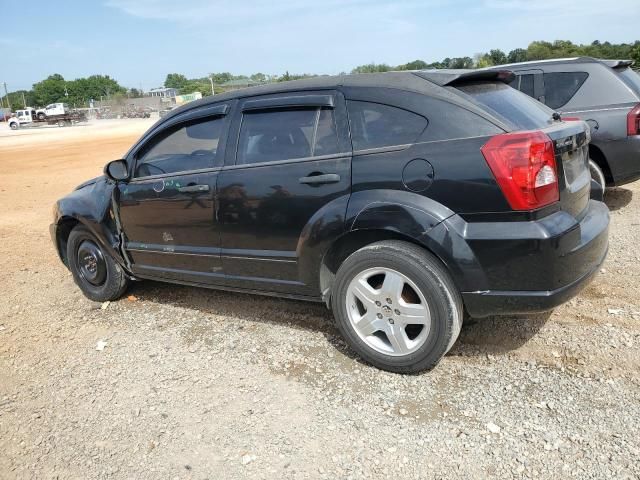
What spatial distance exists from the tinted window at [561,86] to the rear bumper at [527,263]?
4218 mm

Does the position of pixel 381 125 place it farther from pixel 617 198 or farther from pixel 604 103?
pixel 617 198

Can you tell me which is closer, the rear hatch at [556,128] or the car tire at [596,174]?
the rear hatch at [556,128]

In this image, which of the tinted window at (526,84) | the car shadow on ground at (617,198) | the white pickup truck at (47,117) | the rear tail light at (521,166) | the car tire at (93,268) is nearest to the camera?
the rear tail light at (521,166)

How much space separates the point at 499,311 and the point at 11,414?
2.94 meters

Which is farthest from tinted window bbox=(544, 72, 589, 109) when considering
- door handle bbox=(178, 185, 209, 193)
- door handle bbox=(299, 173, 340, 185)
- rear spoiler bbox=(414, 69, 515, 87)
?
door handle bbox=(178, 185, 209, 193)

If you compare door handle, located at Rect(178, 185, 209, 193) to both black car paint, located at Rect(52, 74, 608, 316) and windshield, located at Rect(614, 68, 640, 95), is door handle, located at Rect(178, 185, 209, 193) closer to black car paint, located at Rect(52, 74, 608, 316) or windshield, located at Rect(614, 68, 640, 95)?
black car paint, located at Rect(52, 74, 608, 316)

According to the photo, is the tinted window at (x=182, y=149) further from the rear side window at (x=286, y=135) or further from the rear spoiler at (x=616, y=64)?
the rear spoiler at (x=616, y=64)

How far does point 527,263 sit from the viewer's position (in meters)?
2.75

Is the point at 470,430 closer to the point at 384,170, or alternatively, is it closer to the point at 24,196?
the point at 384,170

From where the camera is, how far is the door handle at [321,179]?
3215 millimetres

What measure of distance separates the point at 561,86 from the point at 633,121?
3.36 feet

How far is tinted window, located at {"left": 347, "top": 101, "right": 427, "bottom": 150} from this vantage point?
304cm

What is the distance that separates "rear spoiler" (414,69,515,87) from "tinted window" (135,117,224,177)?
1529 mm

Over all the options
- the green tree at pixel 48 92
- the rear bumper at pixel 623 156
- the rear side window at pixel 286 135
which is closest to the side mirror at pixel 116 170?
the rear side window at pixel 286 135
